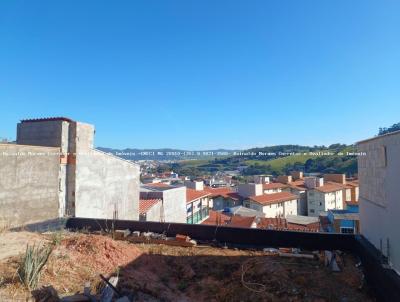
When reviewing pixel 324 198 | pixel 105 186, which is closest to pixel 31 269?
pixel 105 186

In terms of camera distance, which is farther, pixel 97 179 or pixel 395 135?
pixel 97 179

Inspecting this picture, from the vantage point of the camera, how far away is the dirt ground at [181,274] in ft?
17.2

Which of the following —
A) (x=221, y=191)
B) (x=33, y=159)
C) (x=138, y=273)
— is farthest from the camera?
(x=221, y=191)

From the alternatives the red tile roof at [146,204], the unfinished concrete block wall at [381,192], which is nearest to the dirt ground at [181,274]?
the unfinished concrete block wall at [381,192]

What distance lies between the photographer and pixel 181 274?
6.54 meters

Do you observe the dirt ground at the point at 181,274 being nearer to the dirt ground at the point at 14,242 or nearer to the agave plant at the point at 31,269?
the dirt ground at the point at 14,242

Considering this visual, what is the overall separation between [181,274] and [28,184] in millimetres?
6256

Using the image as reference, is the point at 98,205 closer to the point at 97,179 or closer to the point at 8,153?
the point at 97,179

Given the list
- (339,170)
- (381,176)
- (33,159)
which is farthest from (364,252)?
(339,170)

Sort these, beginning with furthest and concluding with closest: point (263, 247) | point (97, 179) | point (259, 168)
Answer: point (259, 168), point (97, 179), point (263, 247)

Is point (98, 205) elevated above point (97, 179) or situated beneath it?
situated beneath

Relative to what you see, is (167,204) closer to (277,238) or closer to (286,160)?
(277,238)

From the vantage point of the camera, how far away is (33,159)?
1011 centimetres

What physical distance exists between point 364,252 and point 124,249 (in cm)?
515
